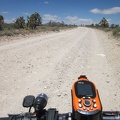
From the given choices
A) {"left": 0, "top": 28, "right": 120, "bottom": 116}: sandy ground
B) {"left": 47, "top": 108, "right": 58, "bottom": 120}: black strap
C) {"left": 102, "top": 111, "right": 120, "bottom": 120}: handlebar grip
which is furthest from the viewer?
{"left": 0, "top": 28, "right": 120, "bottom": 116}: sandy ground

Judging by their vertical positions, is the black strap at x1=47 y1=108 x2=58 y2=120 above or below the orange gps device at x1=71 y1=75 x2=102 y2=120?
below

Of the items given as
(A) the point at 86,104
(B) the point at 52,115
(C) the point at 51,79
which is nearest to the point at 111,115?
(A) the point at 86,104

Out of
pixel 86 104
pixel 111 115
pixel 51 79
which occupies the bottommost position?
pixel 51 79

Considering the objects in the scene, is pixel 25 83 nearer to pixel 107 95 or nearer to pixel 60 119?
pixel 107 95

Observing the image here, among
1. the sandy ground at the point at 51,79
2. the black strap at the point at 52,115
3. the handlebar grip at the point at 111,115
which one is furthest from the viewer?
the sandy ground at the point at 51,79

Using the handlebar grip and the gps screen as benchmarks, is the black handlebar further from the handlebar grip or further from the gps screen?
the gps screen

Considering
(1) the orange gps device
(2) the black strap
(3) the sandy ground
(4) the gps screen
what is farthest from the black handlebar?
(3) the sandy ground

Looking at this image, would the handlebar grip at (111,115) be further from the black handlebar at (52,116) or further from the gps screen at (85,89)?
the gps screen at (85,89)

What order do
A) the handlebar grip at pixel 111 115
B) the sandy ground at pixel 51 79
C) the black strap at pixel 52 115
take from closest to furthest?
the black strap at pixel 52 115 < the handlebar grip at pixel 111 115 < the sandy ground at pixel 51 79

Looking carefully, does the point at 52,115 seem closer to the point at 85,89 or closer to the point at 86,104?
the point at 86,104

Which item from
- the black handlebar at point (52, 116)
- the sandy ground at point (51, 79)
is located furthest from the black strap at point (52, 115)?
the sandy ground at point (51, 79)

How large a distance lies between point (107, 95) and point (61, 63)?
3.29 meters

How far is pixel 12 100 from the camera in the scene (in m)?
4.21

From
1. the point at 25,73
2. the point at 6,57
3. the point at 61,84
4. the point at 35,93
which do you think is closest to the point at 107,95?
the point at 61,84
